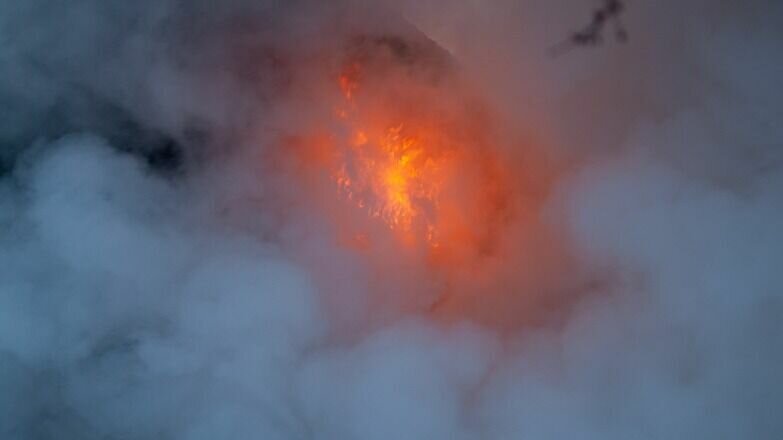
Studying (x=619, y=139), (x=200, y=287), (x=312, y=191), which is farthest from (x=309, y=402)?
(x=619, y=139)

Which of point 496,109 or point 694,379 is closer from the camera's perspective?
point 694,379

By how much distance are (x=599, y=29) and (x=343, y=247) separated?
6.87ft

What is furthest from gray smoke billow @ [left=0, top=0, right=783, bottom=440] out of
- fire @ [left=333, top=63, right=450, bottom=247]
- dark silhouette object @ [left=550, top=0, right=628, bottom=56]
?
fire @ [left=333, top=63, right=450, bottom=247]

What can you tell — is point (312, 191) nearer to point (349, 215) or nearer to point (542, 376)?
point (349, 215)

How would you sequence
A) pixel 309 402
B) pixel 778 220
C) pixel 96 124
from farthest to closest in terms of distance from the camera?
pixel 96 124, pixel 778 220, pixel 309 402

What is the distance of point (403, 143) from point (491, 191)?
1.96 ft

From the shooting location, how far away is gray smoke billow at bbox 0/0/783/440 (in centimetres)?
428

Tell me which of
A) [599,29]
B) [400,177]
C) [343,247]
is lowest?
[343,247]

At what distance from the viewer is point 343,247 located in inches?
183

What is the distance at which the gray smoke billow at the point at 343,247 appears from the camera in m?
4.28

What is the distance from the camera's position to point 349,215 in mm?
4691

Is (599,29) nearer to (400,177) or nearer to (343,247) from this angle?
(400,177)

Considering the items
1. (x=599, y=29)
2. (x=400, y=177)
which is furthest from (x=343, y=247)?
(x=599, y=29)

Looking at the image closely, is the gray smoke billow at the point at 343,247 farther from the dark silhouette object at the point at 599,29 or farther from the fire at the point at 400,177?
the fire at the point at 400,177
